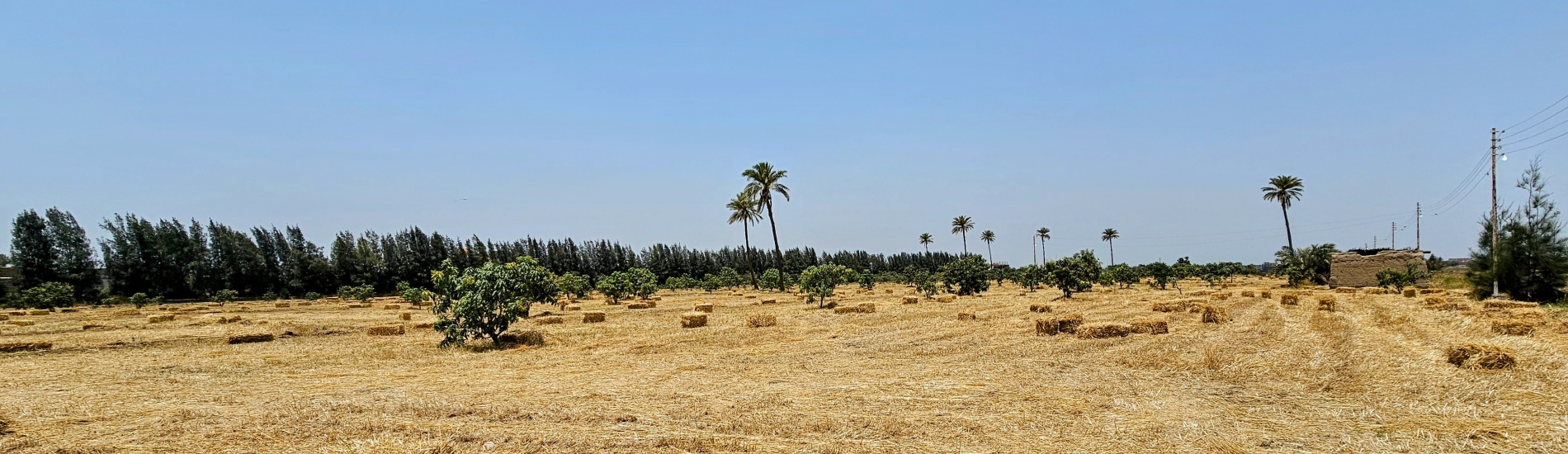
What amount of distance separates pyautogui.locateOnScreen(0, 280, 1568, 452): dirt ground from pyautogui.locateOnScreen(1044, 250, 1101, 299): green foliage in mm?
17046

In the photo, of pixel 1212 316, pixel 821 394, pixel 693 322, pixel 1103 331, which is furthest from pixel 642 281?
pixel 821 394

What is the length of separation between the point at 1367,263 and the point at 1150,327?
1795 inches

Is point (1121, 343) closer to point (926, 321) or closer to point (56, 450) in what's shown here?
point (926, 321)

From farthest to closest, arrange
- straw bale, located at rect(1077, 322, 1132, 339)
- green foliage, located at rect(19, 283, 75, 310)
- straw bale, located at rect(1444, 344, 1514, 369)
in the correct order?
green foliage, located at rect(19, 283, 75, 310) → straw bale, located at rect(1077, 322, 1132, 339) → straw bale, located at rect(1444, 344, 1514, 369)

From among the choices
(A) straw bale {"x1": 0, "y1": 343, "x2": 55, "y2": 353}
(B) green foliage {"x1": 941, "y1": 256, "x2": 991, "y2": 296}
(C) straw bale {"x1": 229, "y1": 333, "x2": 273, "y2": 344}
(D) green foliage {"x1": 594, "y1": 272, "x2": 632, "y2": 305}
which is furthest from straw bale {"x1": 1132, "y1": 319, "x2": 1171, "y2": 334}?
(D) green foliage {"x1": 594, "y1": 272, "x2": 632, "y2": 305}

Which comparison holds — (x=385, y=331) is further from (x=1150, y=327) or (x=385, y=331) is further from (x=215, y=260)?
(x=215, y=260)

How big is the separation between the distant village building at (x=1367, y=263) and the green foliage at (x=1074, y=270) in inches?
1037

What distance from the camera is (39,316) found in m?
30.2

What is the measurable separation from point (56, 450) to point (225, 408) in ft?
6.96

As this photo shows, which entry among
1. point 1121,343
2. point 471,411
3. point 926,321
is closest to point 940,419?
point 471,411

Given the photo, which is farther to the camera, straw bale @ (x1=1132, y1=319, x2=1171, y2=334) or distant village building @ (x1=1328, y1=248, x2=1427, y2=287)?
distant village building @ (x1=1328, y1=248, x2=1427, y2=287)

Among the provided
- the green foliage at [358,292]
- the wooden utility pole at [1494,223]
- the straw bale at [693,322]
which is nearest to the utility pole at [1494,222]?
the wooden utility pole at [1494,223]

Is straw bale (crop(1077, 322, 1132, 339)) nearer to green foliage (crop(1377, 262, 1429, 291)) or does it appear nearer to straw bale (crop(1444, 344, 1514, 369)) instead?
straw bale (crop(1444, 344, 1514, 369))

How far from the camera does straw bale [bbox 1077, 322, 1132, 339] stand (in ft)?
52.3
